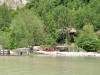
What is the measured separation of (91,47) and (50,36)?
1051 cm

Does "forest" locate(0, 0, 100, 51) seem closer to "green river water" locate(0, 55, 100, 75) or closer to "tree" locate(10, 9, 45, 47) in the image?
"tree" locate(10, 9, 45, 47)

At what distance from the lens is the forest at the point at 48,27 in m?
64.6

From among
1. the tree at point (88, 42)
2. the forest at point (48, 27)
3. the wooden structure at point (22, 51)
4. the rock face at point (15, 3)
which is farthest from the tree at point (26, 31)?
the rock face at point (15, 3)

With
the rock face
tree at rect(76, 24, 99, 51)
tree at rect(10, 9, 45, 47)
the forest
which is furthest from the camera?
the rock face

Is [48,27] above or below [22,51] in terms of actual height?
above

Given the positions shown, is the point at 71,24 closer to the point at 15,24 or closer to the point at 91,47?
the point at 91,47


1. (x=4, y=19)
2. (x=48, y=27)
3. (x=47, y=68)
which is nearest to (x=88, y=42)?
(x=48, y=27)

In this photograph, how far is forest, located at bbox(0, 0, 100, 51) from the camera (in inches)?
2544

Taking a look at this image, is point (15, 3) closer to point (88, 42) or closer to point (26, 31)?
point (88, 42)

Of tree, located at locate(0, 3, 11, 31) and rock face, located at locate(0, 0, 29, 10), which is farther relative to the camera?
rock face, located at locate(0, 0, 29, 10)

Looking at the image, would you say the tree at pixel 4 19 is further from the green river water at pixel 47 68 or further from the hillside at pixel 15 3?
the green river water at pixel 47 68

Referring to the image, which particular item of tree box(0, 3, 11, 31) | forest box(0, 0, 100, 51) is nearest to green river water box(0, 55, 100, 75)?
forest box(0, 0, 100, 51)

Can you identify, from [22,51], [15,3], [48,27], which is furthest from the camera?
[15,3]

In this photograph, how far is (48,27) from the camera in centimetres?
7825
